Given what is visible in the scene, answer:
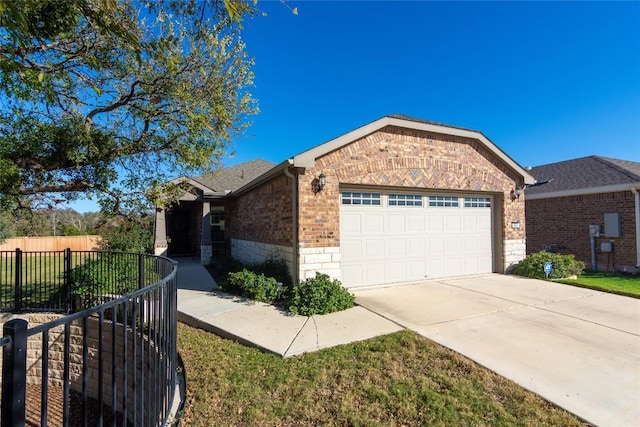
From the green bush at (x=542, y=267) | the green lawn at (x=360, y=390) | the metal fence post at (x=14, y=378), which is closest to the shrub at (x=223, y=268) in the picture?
the green lawn at (x=360, y=390)

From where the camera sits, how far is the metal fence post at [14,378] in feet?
4.27

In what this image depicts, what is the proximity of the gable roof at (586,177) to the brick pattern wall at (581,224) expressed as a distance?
378 millimetres

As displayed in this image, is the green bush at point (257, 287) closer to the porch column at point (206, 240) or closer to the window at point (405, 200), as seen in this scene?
the window at point (405, 200)

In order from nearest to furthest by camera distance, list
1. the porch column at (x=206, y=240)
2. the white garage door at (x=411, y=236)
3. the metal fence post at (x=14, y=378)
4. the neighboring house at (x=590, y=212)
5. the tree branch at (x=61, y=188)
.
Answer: the metal fence post at (x=14, y=378)
the tree branch at (x=61, y=188)
the white garage door at (x=411, y=236)
the neighboring house at (x=590, y=212)
the porch column at (x=206, y=240)

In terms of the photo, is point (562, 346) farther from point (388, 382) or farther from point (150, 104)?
point (150, 104)

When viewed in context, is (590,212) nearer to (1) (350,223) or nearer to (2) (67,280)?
(1) (350,223)

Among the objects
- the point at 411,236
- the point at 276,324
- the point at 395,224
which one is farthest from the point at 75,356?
Result: the point at 411,236

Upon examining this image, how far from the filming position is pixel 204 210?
43.1 feet

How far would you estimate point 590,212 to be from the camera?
11938 mm

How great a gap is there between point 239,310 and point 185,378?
216cm

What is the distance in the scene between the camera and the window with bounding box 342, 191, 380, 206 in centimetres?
765

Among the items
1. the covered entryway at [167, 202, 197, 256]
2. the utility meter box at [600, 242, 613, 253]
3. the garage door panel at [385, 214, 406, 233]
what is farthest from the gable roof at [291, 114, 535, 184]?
the covered entryway at [167, 202, 197, 256]

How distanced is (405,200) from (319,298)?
380 cm

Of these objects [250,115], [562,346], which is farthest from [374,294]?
[250,115]
